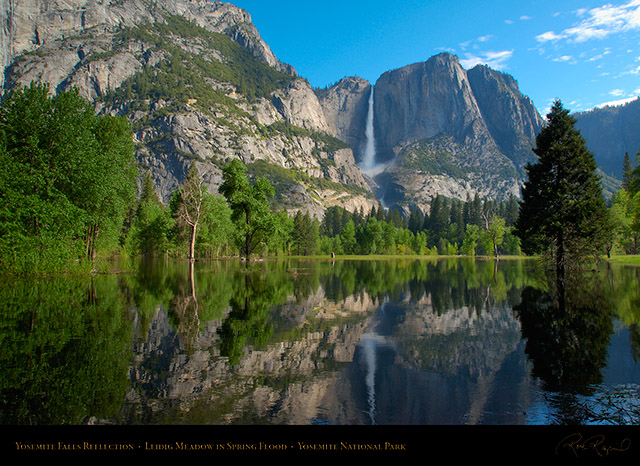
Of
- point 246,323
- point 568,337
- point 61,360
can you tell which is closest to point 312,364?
point 246,323

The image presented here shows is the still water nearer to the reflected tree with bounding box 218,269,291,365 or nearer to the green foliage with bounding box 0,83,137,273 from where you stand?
the reflected tree with bounding box 218,269,291,365

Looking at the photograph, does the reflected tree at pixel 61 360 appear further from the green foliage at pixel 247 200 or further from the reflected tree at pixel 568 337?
the green foliage at pixel 247 200

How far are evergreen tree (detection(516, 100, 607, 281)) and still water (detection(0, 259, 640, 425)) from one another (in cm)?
1799

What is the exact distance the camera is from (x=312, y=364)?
28.4 ft

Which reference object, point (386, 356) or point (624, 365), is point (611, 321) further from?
point (386, 356)

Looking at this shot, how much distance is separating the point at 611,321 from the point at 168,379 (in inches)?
578

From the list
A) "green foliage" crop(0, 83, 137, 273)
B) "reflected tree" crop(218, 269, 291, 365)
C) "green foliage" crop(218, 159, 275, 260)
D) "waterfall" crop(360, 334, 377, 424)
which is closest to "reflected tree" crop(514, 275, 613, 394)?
"waterfall" crop(360, 334, 377, 424)
